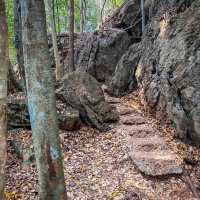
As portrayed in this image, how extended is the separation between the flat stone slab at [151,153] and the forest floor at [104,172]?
0.14 metres

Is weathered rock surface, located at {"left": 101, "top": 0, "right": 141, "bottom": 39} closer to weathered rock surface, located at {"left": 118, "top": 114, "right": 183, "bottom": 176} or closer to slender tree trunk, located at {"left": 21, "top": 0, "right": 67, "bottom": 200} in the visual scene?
weathered rock surface, located at {"left": 118, "top": 114, "right": 183, "bottom": 176}

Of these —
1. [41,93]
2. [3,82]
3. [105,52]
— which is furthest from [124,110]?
→ [3,82]

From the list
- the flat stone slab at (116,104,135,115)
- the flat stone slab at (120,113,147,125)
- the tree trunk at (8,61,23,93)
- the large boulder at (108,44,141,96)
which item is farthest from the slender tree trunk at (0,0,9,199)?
the large boulder at (108,44,141,96)

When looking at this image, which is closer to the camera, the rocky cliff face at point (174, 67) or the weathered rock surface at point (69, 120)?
the rocky cliff face at point (174, 67)

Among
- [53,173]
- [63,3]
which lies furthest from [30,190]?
[63,3]

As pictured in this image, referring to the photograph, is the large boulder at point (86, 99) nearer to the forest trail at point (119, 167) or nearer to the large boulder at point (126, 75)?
the forest trail at point (119, 167)

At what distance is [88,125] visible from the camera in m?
9.73

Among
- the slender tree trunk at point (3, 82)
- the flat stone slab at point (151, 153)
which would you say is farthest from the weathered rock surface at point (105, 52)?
the slender tree trunk at point (3, 82)

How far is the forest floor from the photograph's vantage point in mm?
6508

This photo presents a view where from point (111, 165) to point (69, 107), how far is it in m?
2.72

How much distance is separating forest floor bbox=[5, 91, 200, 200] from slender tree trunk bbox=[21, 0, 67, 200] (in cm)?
143

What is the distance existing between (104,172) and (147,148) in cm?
151

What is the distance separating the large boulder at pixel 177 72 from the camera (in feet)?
27.0

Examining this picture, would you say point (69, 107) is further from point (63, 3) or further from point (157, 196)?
point (63, 3)
